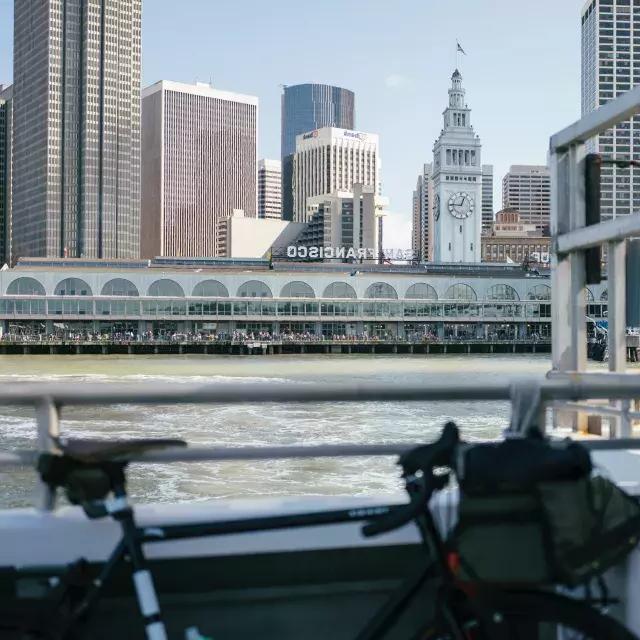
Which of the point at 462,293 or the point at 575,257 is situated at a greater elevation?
the point at 462,293

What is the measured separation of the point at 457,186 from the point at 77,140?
82.6 meters

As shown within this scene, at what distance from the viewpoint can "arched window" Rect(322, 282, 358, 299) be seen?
121 meters

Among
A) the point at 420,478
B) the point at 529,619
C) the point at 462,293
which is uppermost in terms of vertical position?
the point at 462,293

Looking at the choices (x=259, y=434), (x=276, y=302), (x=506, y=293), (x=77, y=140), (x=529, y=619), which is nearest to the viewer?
(x=529, y=619)

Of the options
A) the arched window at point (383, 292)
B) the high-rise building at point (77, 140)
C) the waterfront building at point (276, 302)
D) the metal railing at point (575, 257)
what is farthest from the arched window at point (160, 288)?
the metal railing at point (575, 257)

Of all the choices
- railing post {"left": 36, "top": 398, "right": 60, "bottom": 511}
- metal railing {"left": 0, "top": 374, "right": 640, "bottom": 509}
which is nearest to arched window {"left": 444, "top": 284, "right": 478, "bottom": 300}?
metal railing {"left": 0, "top": 374, "right": 640, "bottom": 509}

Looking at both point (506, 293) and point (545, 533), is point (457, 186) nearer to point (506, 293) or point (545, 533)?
point (506, 293)

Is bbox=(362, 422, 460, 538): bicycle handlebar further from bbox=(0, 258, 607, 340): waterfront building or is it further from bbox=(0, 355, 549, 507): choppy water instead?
bbox=(0, 258, 607, 340): waterfront building

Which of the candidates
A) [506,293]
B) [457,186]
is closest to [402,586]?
[506,293]

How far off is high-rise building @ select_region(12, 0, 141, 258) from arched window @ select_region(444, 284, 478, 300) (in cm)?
9418

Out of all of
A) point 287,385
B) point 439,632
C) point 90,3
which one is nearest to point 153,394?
point 287,385

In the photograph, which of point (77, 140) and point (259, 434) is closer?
point (259, 434)

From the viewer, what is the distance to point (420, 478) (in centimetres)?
282

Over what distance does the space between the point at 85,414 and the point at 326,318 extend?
85.9 meters
